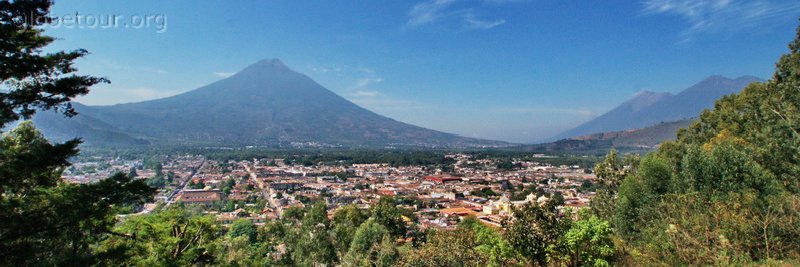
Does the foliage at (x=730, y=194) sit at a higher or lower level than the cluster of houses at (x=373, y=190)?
higher

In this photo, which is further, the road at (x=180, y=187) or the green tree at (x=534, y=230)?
the road at (x=180, y=187)

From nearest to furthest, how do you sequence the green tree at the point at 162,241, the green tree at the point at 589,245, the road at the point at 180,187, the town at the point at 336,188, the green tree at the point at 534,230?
the green tree at the point at 534,230 < the green tree at the point at 589,245 < the green tree at the point at 162,241 < the town at the point at 336,188 < the road at the point at 180,187

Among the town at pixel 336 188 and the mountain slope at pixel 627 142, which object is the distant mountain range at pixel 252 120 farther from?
the town at pixel 336 188

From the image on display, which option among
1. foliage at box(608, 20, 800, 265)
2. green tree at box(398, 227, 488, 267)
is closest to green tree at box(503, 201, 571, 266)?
green tree at box(398, 227, 488, 267)

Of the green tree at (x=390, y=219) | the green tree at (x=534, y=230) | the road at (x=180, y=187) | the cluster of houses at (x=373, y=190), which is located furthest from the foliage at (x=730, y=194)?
the road at (x=180, y=187)

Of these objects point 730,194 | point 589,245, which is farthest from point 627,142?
point 589,245

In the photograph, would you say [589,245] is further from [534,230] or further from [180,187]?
[180,187]

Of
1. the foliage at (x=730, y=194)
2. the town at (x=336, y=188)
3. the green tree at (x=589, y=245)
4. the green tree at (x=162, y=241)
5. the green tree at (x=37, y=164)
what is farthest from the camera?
the town at (x=336, y=188)

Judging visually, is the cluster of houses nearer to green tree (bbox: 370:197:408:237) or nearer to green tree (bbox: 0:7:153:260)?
green tree (bbox: 370:197:408:237)

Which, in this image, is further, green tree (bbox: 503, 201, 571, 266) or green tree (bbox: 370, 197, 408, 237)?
green tree (bbox: 370, 197, 408, 237)
